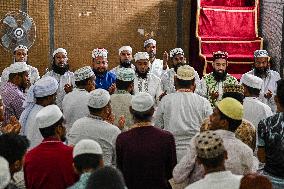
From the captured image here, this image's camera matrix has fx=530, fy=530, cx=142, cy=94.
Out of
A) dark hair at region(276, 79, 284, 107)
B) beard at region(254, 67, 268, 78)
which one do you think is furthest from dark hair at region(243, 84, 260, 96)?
beard at region(254, 67, 268, 78)

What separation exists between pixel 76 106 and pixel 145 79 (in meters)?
2.25

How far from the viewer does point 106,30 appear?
33.7ft

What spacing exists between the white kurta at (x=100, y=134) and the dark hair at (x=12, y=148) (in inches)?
40.8

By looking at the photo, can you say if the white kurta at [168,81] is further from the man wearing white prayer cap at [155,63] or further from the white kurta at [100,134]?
the white kurta at [100,134]

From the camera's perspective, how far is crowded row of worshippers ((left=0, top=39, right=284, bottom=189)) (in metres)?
3.17

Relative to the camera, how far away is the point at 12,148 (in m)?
3.29

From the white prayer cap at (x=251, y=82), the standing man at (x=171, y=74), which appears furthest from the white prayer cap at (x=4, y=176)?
the standing man at (x=171, y=74)

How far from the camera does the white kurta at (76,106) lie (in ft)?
18.3

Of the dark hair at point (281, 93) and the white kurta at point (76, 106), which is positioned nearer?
the dark hair at point (281, 93)

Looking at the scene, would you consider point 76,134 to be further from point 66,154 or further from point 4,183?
point 4,183

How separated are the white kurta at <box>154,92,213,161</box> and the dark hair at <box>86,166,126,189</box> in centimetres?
247

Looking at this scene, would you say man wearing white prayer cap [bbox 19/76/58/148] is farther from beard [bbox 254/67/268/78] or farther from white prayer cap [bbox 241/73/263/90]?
beard [bbox 254/67/268/78]

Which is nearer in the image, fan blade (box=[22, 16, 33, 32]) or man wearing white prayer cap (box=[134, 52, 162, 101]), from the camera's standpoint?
man wearing white prayer cap (box=[134, 52, 162, 101])

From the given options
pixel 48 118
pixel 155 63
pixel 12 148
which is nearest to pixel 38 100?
pixel 48 118
